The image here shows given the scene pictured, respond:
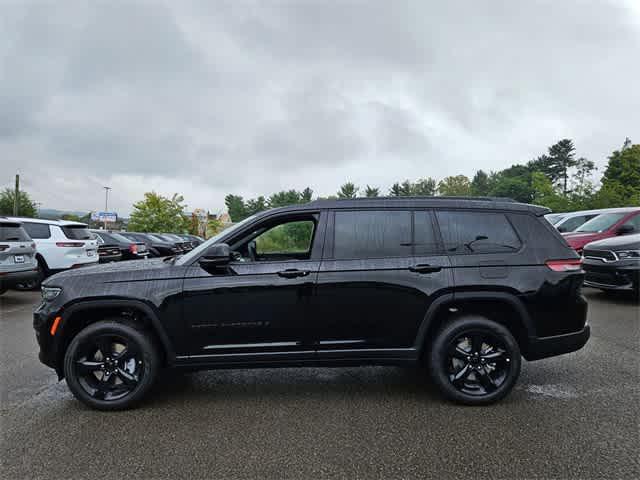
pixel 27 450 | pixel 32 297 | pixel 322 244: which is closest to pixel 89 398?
pixel 27 450

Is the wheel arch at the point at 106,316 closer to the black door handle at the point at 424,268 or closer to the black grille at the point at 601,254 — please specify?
the black door handle at the point at 424,268

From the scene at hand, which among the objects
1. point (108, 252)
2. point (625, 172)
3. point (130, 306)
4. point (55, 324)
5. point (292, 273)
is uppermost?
point (625, 172)

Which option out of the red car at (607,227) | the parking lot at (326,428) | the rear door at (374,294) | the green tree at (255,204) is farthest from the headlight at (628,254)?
the green tree at (255,204)

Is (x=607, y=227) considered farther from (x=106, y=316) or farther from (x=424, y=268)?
(x=106, y=316)

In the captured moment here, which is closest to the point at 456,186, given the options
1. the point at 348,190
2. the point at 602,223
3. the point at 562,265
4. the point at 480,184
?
the point at 480,184

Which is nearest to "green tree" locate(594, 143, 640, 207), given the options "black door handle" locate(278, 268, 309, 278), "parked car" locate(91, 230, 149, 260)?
"parked car" locate(91, 230, 149, 260)

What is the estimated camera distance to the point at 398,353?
3.63 meters

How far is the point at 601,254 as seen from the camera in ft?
26.8

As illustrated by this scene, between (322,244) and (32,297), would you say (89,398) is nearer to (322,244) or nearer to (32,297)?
(322,244)

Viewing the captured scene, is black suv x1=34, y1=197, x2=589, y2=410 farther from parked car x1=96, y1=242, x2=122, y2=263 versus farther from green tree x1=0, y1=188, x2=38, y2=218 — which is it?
green tree x1=0, y1=188, x2=38, y2=218

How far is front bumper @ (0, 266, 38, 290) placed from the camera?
8068mm

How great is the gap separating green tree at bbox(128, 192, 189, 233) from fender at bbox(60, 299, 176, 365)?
173 feet

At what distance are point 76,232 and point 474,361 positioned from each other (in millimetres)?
10480

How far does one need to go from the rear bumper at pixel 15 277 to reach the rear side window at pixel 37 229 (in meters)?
1.86
